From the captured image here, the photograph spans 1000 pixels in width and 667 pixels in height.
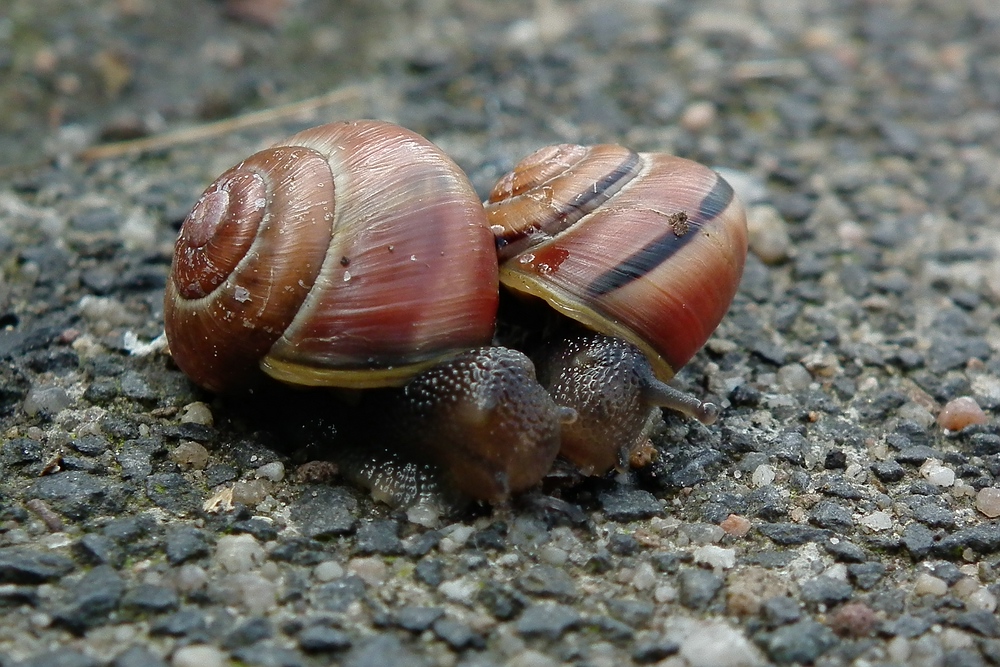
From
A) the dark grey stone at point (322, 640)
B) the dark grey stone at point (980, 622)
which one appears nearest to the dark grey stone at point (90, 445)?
the dark grey stone at point (322, 640)

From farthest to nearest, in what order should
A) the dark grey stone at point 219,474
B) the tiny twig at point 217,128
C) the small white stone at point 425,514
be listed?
the tiny twig at point 217,128
the dark grey stone at point 219,474
the small white stone at point 425,514

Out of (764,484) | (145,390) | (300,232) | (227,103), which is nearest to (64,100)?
(227,103)

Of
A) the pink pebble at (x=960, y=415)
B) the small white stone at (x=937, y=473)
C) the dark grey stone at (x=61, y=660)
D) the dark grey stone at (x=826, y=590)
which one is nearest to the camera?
the dark grey stone at (x=61, y=660)

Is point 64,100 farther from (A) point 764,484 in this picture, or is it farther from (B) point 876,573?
(B) point 876,573

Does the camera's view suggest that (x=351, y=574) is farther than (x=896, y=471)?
No

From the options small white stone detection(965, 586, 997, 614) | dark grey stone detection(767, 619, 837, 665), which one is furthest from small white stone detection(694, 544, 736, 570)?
small white stone detection(965, 586, 997, 614)

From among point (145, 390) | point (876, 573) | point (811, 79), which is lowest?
point (876, 573)

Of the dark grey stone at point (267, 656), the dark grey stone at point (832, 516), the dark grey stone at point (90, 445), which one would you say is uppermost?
the dark grey stone at point (90, 445)

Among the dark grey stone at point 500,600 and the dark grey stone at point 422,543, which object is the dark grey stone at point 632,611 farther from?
the dark grey stone at point 422,543
